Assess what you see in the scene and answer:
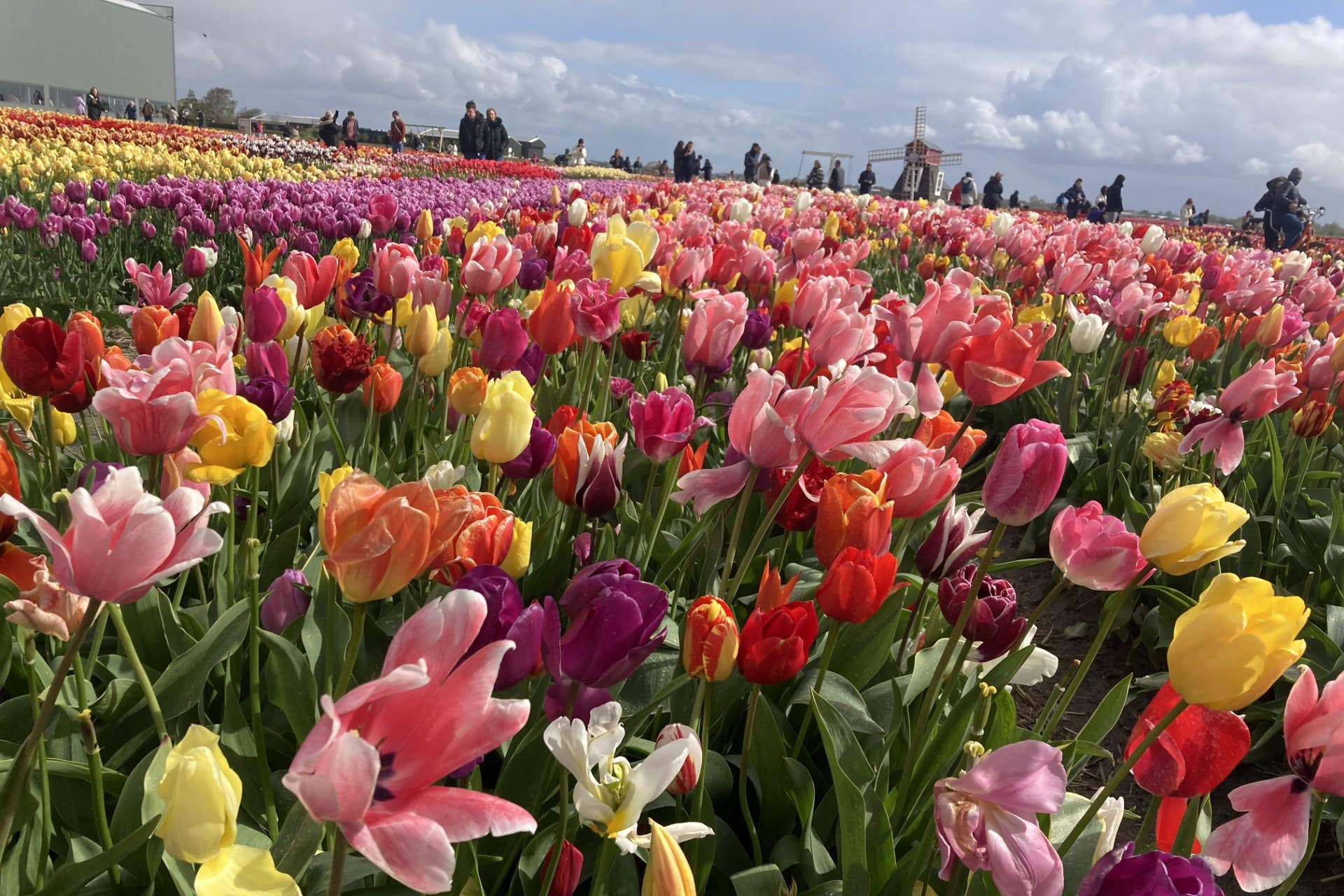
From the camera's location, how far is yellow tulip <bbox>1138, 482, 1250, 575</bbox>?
4.04ft

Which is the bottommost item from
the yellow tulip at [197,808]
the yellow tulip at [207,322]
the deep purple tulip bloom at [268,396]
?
the yellow tulip at [197,808]

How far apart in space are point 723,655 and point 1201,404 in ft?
8.57

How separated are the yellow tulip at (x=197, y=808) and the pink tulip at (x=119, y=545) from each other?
168 millimetres

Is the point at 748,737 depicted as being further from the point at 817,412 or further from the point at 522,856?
the point at 817,412

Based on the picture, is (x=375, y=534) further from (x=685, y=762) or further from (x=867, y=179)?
(x=867, y=179)

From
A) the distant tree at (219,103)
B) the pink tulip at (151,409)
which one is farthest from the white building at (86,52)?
the pink tulip at (151,409)

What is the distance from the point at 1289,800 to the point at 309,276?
8.05 feet

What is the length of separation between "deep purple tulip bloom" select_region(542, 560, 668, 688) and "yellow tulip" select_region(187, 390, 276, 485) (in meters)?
0.62

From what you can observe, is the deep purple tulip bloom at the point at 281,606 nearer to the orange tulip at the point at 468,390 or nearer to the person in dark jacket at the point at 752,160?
the orange tulip at the point at 468,390

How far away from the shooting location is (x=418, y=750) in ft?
2.32

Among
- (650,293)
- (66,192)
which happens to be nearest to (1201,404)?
(650,293)

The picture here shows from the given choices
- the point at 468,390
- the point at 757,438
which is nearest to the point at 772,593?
the point at 757,438

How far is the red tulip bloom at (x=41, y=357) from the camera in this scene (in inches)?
59.5

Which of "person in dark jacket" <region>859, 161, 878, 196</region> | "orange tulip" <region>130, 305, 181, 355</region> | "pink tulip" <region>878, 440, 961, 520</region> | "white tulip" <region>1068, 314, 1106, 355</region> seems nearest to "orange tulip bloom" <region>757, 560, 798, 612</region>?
"pink tulip" <region>878, 440, 961, 520</region>
